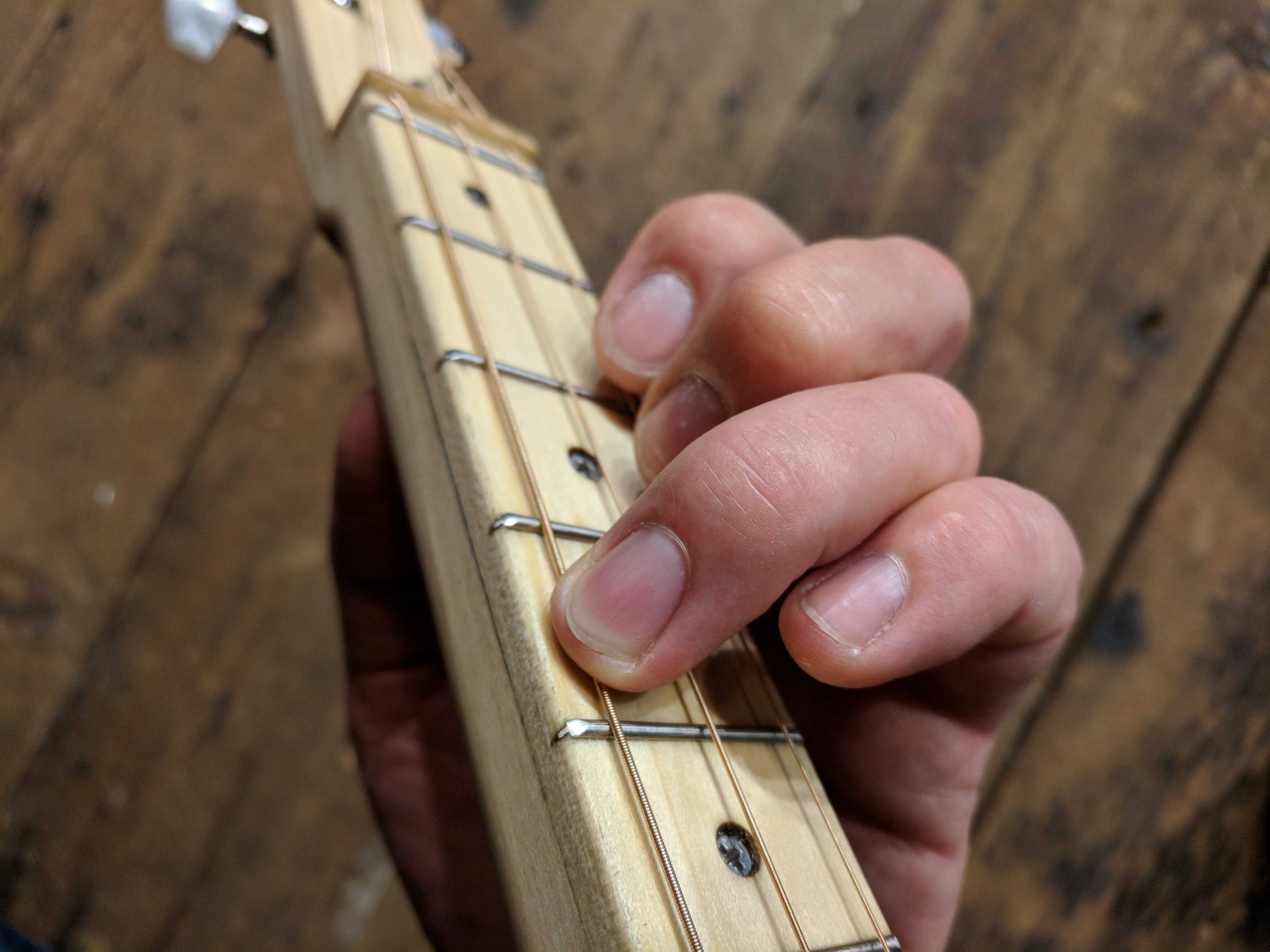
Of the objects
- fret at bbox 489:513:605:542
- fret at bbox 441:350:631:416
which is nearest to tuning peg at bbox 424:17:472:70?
fret at bbox 441:350:631:416

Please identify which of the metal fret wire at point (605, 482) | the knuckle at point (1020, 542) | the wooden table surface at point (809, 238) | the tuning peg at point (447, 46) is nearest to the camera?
the metal fret wire at point (605, 482)

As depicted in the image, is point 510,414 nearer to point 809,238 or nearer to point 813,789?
point 813,789

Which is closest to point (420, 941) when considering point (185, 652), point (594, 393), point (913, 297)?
point (185, 652)

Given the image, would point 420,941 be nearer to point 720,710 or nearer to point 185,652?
point 185,652

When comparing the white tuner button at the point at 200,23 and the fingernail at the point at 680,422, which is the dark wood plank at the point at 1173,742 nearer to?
the fingernail at the point at 680,422

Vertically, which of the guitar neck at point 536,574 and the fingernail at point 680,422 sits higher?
the fingernail at point 680,422

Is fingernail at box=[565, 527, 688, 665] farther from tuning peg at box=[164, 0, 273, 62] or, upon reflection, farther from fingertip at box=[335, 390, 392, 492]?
tuning peg at box=[164, 0, 273, 62]

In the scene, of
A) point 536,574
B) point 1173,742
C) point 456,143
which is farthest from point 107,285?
point 1173,742

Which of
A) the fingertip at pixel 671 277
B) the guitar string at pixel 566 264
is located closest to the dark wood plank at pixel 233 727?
the guitar string at pixel 566 264
